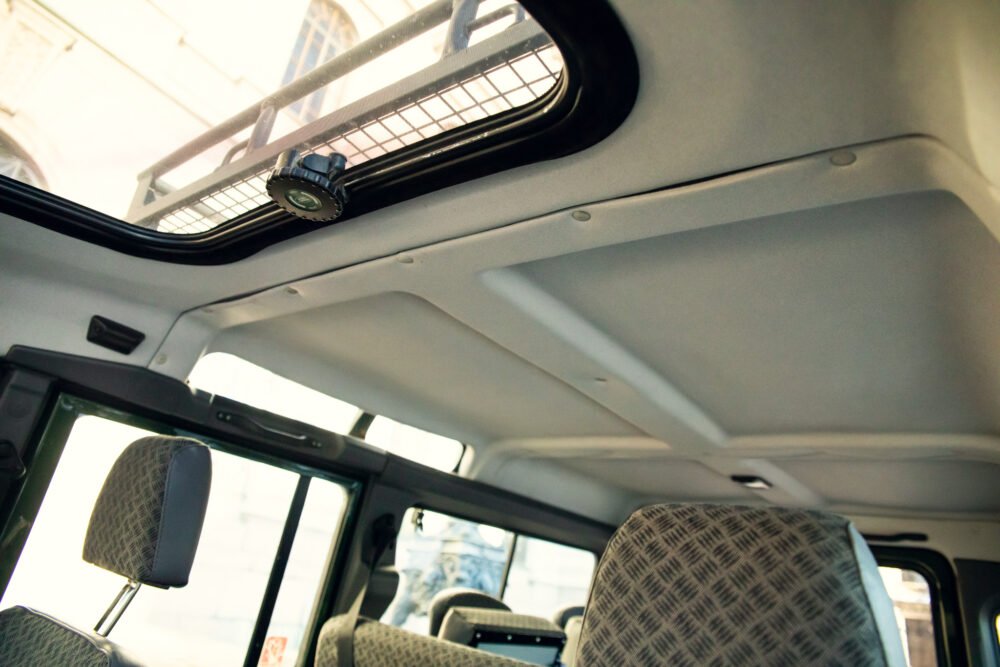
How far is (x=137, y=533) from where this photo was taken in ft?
5.87

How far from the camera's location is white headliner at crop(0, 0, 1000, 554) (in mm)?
1074

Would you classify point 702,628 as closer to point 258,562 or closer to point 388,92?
point 388,92

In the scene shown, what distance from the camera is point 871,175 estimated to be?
124cm

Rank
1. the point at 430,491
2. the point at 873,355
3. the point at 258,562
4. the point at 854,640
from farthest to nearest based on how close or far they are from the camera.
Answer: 1. the point at 430,491
2. the point at 258,562
3. the point at 873,355
4. the point at 854,640

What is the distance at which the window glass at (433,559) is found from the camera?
3639 millimetres

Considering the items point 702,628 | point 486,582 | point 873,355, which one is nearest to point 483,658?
point 702,628

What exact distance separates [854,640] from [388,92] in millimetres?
1298

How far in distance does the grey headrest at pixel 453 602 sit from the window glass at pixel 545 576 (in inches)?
44.7

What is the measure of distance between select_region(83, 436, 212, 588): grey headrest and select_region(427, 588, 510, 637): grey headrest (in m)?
1.57

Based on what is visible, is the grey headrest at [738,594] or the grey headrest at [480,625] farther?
the grey headrest at [480,625]

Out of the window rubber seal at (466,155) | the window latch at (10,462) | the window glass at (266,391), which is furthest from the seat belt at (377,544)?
the window rubber seal at (466,155)

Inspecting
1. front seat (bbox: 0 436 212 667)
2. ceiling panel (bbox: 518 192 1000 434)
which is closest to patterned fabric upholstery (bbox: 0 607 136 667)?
front seat (bbox: 0 436 212 667)

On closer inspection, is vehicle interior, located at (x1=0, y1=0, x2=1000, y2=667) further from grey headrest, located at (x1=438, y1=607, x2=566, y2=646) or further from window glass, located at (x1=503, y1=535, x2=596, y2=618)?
window glass, located at (x1=503, y1=535, x2=596, y2=618)

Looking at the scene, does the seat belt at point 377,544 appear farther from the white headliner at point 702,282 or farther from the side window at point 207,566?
the white headliner at point 702,282
